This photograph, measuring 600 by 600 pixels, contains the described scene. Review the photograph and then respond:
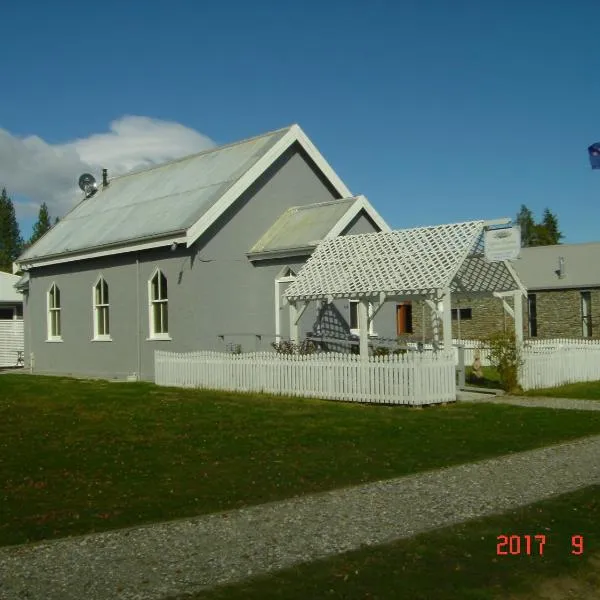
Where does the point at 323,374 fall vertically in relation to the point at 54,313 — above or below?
below

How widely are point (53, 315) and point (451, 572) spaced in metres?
25.2

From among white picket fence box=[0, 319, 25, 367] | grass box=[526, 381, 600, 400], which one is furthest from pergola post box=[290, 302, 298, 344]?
white picket fence box=[0, 319, 25, 367]

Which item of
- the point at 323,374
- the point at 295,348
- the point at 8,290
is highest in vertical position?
the point at 8,290

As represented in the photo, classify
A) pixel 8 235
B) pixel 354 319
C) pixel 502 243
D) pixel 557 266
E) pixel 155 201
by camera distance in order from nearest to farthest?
1. pixel 502 243
2. pixel 354 319
3. pixel 155 201
4. pixel 557 266
5. pixel 8 235

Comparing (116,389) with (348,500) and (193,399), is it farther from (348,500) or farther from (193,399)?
(348,500)

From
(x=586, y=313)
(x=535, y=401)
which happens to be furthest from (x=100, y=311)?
(x=586, y=313)

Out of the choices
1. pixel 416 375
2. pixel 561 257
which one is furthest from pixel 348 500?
pixel 561 257

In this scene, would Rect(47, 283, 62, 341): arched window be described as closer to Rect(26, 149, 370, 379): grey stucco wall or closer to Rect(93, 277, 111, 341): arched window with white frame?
Rect(26, 149, 370, 379): grey stucco wall

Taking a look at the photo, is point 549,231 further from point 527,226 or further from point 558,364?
point 558,364

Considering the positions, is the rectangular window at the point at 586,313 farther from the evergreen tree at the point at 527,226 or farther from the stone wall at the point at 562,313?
the evergreen tree at the point at 527,226

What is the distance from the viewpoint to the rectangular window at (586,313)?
39.5 m

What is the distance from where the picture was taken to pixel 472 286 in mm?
22938

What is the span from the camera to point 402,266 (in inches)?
794

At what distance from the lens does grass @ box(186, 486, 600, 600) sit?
623 cm
